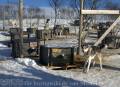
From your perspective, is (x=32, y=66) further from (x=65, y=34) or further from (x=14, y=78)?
(x=65, y=34)

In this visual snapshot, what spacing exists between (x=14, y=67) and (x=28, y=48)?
3448 mm

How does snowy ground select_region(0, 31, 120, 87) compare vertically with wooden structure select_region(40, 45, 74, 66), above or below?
below

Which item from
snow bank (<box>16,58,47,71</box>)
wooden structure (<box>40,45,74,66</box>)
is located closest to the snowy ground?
snow bank (<box>16,58,47,71</box>)

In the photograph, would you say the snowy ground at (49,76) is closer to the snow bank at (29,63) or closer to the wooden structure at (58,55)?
the snow bank at (29,63)

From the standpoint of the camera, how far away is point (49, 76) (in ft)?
41.0

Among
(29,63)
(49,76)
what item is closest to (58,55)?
(29,63)

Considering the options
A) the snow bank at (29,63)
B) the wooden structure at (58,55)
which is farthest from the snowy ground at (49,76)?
the wooden structure at (58,55)

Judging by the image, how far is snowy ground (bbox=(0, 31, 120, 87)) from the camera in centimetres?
1125

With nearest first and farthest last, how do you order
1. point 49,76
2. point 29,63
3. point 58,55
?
point 49,76, point 29,63, point 58,55

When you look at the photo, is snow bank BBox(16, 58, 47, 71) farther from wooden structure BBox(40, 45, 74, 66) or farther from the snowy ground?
wooden structure BBox(40, 45, 74, 66)

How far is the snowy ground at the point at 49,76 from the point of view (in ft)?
36.9

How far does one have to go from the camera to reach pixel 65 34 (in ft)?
115

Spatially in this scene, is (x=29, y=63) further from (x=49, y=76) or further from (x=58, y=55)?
(x=49, y=76)

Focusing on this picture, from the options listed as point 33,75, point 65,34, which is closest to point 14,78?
point 33,75
